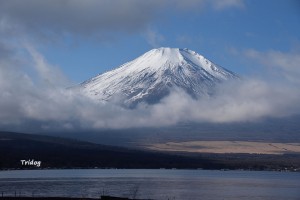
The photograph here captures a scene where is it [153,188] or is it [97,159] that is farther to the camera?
[97,159]

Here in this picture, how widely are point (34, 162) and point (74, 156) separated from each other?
533 inches

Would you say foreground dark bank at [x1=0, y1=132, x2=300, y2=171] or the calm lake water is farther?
foreground dark bank at [x1=0, y1=132, x2=300, y2=171]

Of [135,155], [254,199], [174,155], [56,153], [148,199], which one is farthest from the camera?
[174,155]

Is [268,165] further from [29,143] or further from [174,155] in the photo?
[29,143]

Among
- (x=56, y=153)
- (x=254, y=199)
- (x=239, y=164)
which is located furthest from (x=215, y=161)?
(x=254, y=199)

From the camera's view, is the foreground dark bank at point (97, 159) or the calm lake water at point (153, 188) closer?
the calm lake water at point (153, 188)

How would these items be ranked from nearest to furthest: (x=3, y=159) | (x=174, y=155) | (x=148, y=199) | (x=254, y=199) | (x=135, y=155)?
1. (x=148, y=199)
2. (x=254, y=199)
3. (x=3, y=159)
4. (x=135, y=155)
5. (x=174, y=155)

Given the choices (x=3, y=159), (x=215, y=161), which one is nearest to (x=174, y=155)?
(x=215, y=161)

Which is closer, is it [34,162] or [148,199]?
[148,199]

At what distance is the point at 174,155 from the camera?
6993 inches

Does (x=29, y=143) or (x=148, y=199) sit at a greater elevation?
(x=29, y=143)

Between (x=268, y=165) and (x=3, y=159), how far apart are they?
69.8m

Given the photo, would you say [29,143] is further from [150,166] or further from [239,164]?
[239,164]

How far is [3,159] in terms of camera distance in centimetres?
13450
